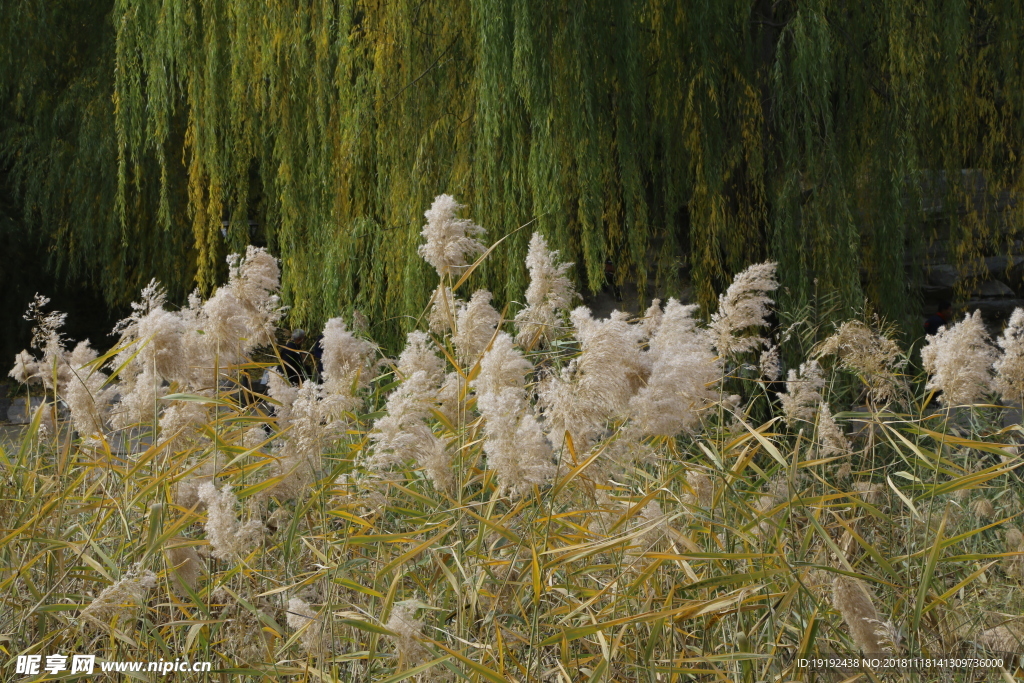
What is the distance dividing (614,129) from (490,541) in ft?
8.84

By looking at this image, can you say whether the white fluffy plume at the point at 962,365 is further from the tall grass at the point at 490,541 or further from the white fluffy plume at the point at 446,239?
the white fluffy plume at the point at 446,239

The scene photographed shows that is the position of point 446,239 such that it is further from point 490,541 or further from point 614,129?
point 614,129

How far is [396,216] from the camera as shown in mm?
4223

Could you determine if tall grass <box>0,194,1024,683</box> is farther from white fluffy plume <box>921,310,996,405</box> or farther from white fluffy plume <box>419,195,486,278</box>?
white fluffy plume <box>921,310,996,405</box>

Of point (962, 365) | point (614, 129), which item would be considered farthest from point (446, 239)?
point (614, 129)

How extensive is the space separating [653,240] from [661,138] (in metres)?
0.47

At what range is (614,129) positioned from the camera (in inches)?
162

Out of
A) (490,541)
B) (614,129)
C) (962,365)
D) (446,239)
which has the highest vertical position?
(614,129)

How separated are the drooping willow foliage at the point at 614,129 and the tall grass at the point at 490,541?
192cm

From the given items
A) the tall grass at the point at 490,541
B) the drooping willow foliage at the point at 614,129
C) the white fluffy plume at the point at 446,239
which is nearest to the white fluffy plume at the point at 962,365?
the tall grass at the point at 490,541

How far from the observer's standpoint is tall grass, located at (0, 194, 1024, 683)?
1.41 metres

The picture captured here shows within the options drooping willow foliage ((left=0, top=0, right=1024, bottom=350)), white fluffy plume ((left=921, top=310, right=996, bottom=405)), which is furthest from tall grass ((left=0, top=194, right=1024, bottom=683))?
drooping willow foliage ((left=0, top=0, right=1024, bottom=350))

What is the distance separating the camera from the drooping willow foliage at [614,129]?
12.4 ft

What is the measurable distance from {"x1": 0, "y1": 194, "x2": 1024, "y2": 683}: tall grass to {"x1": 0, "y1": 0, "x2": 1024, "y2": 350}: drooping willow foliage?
1923 mm
